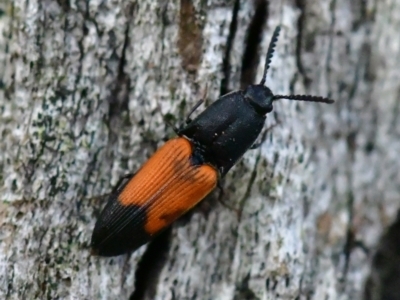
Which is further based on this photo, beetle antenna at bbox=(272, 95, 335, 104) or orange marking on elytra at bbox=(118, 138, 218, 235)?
beetle antenna at bbox=(272, 95, 335, 104)

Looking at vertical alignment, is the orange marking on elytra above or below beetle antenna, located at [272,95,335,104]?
below

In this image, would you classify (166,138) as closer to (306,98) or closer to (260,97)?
(260,97)

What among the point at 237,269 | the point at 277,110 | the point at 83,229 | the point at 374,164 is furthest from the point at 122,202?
the point at 374,164

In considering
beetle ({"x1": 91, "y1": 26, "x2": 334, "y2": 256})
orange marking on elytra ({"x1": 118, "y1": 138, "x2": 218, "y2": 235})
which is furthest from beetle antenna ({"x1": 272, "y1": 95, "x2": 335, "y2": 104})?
orange marking on elytra ({"x1": 118, "y1": 138, "x2": 218, "y2": 235})

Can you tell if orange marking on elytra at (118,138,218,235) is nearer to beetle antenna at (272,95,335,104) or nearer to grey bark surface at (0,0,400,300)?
grey bark surface at (0,0,400,300)

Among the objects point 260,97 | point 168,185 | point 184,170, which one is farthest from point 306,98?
point 168,185

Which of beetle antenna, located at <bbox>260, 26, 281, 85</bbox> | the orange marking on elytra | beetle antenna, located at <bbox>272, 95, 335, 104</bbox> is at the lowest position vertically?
the orange marking on elytra

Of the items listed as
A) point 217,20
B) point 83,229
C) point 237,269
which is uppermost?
point 217,20

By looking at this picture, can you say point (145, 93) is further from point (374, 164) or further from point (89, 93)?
point (374, 164)
